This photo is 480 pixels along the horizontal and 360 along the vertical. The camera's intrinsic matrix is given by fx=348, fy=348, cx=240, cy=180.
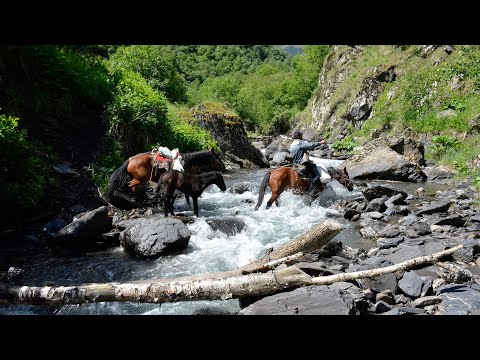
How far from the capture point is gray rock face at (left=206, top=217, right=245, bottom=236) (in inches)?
396

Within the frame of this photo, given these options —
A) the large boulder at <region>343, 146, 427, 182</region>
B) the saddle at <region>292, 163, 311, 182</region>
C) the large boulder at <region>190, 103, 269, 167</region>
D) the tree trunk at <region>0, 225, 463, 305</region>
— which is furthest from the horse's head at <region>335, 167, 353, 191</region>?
the large boulder at <region>190, 103, 269, 167</region>

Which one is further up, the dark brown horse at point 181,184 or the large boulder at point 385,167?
the dark brown horse at point 181,184

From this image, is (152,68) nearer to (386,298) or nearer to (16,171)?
(16,171)

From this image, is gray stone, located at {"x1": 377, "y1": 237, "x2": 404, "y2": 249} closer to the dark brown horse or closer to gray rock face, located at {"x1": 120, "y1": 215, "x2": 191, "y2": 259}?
gray rock face, located at {"x1": 120, "y1": 215, "x2": 191, "y2": 259}

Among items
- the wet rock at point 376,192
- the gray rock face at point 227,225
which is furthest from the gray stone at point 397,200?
the gray rock face at point 227,225

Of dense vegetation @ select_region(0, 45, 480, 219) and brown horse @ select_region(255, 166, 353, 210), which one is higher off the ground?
dense vegetation @ select_region(0, 45, 480, 219)

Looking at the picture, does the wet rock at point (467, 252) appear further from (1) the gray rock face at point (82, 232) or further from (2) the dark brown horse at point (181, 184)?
(1) the gray rock face at point (82, 232)

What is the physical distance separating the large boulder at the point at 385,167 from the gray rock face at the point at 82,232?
44.6 feet

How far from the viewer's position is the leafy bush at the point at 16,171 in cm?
836

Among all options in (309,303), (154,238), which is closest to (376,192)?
(154,238)

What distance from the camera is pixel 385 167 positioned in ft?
57.8

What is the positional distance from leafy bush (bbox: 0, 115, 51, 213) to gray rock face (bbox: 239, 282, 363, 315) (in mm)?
7008
